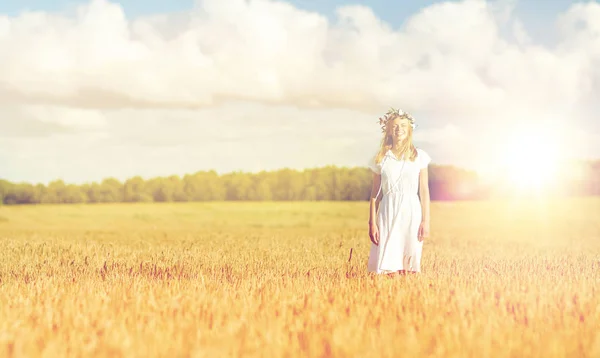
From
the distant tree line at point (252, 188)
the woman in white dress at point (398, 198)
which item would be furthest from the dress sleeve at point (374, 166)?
the distant tree line at point (252, 188)

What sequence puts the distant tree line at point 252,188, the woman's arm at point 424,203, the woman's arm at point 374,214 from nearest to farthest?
the woman's arm at point 424,203
the woman's arm at point 374,214
the distant tree line at point 252,188

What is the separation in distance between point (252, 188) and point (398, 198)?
3629 cm

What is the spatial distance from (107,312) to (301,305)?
149cm

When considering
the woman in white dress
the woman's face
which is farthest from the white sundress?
the woman's face

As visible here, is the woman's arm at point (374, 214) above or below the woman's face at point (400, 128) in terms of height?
below

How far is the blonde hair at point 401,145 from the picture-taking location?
745 centimetres

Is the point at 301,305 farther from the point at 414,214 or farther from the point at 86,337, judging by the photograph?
the point at 414,214

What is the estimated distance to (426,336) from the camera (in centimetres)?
438

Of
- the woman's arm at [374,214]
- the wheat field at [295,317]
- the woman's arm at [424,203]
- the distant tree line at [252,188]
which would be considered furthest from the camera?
the distant tree line at [252,188]

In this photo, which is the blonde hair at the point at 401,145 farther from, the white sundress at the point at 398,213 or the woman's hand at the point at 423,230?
the woman's hand at the point at 423,230

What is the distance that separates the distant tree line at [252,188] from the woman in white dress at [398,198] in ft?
107

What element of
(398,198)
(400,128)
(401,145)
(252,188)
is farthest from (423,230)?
(252,188)

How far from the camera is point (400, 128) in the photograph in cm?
744

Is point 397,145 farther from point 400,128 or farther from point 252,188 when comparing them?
point 252,188
